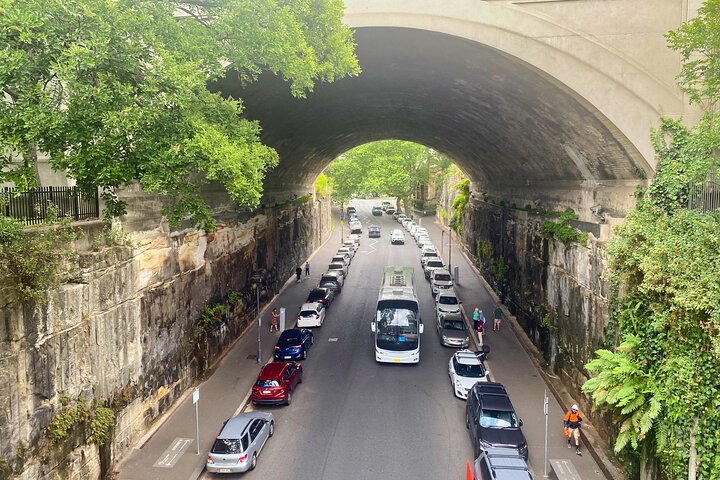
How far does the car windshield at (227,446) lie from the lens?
1428 cm

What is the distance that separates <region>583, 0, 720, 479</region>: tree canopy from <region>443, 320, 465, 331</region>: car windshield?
11.4 metres

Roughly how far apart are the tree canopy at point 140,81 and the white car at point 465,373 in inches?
440

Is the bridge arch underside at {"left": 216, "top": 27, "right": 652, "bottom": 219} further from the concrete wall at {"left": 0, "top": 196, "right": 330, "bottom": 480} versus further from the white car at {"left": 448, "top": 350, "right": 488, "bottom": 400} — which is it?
the white car at {"left": 448, "top": 350, "right": 488, "bottom": 400}

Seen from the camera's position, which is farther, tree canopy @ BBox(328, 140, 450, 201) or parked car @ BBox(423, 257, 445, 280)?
tree canopy @ BBox(328, 140, 450, 201)

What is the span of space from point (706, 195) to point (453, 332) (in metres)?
14.1

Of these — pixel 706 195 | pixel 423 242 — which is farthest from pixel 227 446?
pixel 423 242

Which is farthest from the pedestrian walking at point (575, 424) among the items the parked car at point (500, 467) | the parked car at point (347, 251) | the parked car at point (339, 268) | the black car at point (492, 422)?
the parked car at point (347, 251)

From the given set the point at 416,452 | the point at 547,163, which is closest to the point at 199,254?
the point at 416,452

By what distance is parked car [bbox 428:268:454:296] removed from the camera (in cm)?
3538

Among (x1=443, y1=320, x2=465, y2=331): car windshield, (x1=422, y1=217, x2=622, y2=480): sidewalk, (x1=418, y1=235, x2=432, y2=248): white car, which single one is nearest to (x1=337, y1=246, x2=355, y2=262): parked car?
(x1=418, y1=235, x2=432, y2=248): white car

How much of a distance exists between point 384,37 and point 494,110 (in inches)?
276

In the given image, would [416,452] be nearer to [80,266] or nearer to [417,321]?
[417,321]

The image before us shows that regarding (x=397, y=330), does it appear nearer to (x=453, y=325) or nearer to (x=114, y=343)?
(x=453, y=325)

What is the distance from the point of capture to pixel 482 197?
142ft
